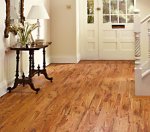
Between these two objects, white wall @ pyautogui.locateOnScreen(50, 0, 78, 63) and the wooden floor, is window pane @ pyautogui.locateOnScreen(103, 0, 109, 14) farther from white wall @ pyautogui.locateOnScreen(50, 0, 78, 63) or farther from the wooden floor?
the wooden floor

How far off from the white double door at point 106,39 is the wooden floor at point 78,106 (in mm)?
2291

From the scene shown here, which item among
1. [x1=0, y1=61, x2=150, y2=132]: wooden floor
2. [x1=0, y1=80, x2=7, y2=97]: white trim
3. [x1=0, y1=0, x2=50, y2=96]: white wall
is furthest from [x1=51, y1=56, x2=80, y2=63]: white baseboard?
[x1=0, y1=80, x2=7, y2=97]: white trim

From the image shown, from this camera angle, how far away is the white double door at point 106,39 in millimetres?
9219

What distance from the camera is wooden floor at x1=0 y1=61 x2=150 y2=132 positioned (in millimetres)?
3791

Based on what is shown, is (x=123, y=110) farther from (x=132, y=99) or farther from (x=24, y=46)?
(x=24, y=46)

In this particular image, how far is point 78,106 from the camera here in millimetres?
4652

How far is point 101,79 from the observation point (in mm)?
6590

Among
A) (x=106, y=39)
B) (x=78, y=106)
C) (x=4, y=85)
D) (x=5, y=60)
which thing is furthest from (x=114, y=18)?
(x=78, y=106)

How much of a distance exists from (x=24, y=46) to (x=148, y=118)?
254cm

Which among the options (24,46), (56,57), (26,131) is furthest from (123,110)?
(56,57)

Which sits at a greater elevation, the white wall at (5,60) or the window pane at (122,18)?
the window pane at (122,18)

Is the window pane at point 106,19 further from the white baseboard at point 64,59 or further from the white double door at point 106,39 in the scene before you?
the white baseboard at point 64,59

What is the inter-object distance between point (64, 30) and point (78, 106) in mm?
4465

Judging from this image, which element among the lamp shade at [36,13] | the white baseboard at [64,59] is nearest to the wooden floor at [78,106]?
the lamp shade at [36,13]
